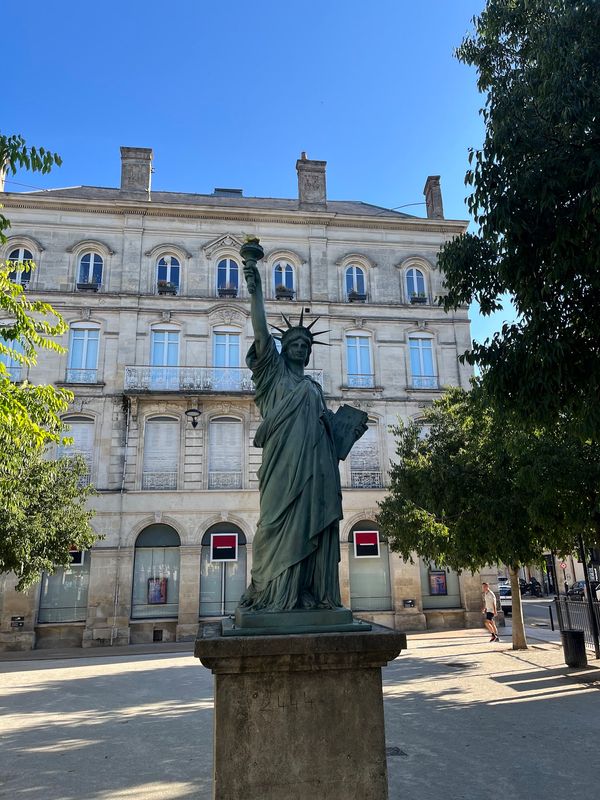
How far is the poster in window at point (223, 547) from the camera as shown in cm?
2105

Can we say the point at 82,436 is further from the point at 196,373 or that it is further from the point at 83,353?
the point at 196,373

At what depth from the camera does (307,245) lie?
24688mm

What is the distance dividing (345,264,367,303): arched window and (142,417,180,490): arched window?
9.00 m

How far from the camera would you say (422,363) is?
2414 centimetres

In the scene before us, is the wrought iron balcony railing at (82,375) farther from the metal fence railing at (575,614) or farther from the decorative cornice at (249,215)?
the metal fence railing at (575,614)

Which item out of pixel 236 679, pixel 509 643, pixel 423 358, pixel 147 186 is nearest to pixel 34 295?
pixel 147 186

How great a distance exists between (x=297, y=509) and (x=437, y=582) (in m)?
20.0

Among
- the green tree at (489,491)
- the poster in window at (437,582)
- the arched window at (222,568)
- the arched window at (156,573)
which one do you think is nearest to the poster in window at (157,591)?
the arched window at (156,573)

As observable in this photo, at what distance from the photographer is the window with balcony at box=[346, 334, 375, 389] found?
77.0 ft

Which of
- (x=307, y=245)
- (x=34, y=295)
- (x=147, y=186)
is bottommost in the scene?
(x=34, y=295)

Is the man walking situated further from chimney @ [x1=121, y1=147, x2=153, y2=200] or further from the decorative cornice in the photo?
chimney @ [x1=121, y1=147, x2=153, y2=200]

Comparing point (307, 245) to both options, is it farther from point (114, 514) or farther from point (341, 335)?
point (114, 514)

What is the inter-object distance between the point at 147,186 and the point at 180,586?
16.5 metres

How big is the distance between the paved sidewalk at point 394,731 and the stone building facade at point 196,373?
663 cm
